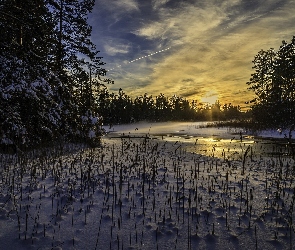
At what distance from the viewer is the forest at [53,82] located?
261 inches

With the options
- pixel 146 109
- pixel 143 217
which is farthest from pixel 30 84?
pixel 146 109

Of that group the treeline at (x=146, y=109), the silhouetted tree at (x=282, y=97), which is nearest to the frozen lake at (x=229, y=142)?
the silhouetted tree at (x=282, y=97)

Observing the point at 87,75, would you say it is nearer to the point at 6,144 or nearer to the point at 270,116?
the point at 6,144

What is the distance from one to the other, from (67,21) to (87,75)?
3.88 m

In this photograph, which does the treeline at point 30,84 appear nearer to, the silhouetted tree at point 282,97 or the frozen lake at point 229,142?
the frozen lake at point 229,142

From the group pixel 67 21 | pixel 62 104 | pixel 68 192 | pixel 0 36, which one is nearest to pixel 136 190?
pixel 68 192

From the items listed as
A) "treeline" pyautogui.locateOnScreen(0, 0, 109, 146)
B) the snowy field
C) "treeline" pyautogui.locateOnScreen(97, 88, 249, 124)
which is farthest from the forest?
"treeline" pyautogui.locateOnScreen(97, 88, 249, 124)

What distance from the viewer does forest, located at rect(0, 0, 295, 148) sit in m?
6.63

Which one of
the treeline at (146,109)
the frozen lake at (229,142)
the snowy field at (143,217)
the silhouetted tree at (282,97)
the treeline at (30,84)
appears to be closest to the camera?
the snowy field at (143,217)

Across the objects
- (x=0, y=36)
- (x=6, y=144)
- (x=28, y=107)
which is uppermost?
(x=0, y=36)

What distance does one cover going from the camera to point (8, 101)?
6.61 metres

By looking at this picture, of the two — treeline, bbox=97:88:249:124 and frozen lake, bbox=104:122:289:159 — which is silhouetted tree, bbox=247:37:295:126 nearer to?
frozen lake, bbox=104:122:289:159

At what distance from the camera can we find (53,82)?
8938 mm

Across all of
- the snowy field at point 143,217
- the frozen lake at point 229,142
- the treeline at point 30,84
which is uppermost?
the treeline at point 30,84
